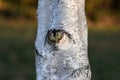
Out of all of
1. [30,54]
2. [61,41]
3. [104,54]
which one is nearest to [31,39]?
[30,54]

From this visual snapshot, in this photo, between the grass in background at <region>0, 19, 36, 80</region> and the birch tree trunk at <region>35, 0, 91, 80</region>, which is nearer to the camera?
the birch tree trunk at <region>35, 0, 91, 80</region>

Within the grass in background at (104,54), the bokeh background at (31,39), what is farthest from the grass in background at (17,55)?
the grass in background at (104,54)

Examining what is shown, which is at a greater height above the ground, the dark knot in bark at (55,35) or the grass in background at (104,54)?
the dark knot in bark at (55,35)

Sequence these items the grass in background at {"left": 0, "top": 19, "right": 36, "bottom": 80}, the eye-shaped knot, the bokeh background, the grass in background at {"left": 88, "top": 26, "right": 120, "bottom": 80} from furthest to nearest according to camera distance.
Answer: the bokeh background < the grass in background at {"left": 88, "top": 26, "right": 120, "bottom": 80} < the grass in background at {"left": 0, "top": 19, "right": 36, "bottom": 80} < the eye-shaped knot

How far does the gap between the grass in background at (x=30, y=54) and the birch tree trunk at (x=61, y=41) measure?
615 cm

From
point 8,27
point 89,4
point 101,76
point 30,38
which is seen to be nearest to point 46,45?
point 101,76

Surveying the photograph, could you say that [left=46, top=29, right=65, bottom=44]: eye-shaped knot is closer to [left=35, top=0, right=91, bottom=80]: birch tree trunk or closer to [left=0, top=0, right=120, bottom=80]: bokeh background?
[left=35, top=0, right=91, bottom=80]: birch tree trunk

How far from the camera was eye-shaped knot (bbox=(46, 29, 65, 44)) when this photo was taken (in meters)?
2.03

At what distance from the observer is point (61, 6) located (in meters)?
2.06

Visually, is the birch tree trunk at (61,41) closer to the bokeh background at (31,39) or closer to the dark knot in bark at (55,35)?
the dark knot in bark at (55,35)

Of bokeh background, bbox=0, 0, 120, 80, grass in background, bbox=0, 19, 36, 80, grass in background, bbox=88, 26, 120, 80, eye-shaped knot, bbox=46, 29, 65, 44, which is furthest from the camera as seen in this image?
bokeh background, bbox=0, 0, 120, 80

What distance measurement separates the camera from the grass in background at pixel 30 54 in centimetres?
875

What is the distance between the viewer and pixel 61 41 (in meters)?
2.06

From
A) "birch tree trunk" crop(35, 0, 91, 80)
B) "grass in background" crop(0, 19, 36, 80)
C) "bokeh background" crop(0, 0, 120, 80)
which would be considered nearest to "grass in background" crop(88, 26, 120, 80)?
"bokeh background" crop(0, 0, 120, 80)
